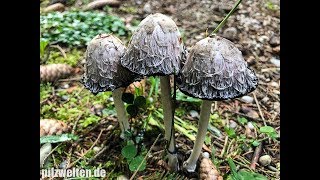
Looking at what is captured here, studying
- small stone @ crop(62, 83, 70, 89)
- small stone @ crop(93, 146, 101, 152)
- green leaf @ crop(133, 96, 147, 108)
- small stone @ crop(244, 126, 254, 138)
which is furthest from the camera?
small stone @ crop(62, 83, 70, 89)

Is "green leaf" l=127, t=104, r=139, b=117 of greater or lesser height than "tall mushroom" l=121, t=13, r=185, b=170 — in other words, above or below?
below

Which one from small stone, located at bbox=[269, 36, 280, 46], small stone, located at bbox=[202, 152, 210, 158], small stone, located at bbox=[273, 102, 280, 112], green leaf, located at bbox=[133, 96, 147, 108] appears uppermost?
small stone, located at bbox=[269, 36, 280, 46]

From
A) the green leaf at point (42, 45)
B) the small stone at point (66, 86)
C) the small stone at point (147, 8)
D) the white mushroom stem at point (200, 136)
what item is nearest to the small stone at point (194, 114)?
the white mushroom stem at point (200, 136)

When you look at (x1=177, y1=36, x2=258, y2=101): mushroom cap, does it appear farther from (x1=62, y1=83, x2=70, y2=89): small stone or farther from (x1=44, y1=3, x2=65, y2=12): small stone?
(x1=44, y1=3, x2=65, y2=12): small stone

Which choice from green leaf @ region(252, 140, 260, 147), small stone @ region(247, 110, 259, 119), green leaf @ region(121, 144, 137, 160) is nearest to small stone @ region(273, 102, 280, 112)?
small stone @ region(247, 110, 259, 119)

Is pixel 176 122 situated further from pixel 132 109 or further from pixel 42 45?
pixel 42 45

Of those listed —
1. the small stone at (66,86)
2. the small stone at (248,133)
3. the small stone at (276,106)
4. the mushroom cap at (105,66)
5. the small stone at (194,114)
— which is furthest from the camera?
the small stone at (66,86)

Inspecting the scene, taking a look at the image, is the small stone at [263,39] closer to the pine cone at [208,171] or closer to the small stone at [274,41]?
the small stone at [274,41]

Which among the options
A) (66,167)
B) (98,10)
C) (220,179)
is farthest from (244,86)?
(98,10)
